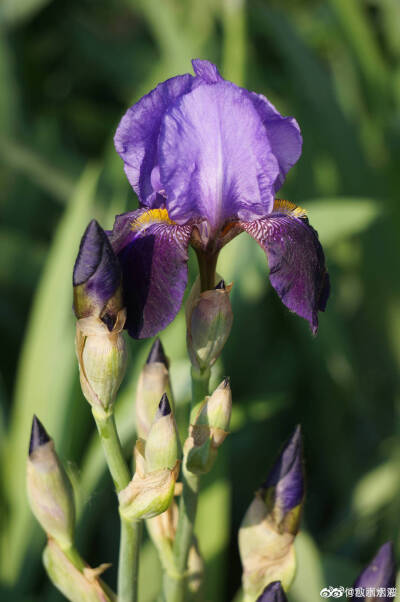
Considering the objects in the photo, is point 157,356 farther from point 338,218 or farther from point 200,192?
point 338,218

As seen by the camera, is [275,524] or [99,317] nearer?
[99,317]

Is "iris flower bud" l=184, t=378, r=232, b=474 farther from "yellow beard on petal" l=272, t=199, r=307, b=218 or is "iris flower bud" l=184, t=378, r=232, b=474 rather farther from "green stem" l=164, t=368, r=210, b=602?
"yellow beard on petal" l=272, t=199, r=307, b=218

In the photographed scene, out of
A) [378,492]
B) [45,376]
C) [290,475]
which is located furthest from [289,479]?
[378,492]

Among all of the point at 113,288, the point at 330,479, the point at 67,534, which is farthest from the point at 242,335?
the point at 113,288

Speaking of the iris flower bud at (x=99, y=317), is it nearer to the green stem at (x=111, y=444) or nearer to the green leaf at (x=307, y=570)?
the green stem at (x=111, y=444)

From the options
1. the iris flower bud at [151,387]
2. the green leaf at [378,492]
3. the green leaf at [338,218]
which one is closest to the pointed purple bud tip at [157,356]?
the iris flower bud at [151,387]

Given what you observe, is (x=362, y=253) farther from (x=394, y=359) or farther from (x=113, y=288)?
(x=113, y=288)
